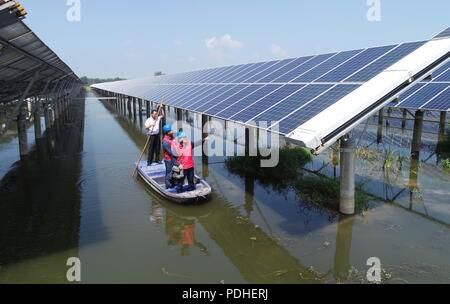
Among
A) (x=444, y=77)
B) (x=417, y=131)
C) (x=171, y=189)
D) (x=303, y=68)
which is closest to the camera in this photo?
(x=171, y=189)

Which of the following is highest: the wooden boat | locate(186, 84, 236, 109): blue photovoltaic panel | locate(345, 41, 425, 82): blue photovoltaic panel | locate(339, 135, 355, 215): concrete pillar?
locate(345, 41, 425, 82): blue photovoltaic panel

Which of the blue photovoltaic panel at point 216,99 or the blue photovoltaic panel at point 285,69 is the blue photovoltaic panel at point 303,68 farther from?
the blue photovoltaic panel at point 216,99

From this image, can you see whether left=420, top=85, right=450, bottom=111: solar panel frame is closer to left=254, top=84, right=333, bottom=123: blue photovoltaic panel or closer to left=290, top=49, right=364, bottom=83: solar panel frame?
left=290, top=49, right=364, bottom=83: solar panel frame

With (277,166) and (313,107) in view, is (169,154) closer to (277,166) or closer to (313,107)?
(313,107)

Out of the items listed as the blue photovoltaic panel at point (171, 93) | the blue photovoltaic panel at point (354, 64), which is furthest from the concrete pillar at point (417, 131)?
the blue photovoltaic panel at point (171, 93)

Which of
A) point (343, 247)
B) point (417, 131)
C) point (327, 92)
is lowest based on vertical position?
point (343, 247)

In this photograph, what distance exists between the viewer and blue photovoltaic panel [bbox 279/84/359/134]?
7.98 m

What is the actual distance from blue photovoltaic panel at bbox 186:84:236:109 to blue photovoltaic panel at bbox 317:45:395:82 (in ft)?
16.8

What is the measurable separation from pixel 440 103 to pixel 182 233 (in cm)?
1121

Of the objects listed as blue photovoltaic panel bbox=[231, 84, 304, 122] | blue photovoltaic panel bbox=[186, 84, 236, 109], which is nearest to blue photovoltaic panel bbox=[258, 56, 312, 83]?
blue photovoltaic panel bbox=[186, 84, 236, 109]

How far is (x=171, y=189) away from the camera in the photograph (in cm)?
1024

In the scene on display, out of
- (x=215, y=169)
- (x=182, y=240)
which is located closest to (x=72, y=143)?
(x=215, y=169)

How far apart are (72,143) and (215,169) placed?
10.0 metres

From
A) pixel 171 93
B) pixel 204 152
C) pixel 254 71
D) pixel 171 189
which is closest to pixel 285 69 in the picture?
pixel 254 71
